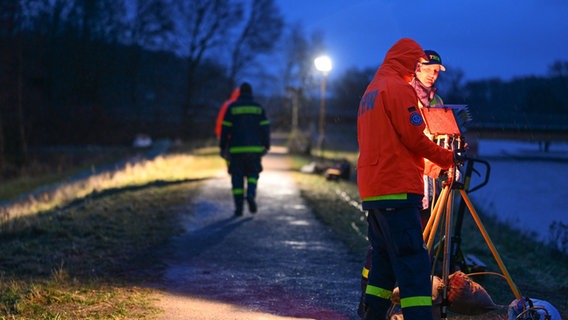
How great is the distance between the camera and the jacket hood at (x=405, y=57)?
438 cm

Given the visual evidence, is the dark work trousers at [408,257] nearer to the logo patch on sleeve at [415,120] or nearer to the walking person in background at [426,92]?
the logo patch on sleeve at [415,120]

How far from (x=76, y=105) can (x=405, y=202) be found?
5569cm

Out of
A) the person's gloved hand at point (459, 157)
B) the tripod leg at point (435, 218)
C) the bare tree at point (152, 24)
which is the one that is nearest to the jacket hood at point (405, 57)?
the person's gloved hand at point (459, 157)

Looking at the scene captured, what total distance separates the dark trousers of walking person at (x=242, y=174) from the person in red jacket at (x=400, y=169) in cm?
626

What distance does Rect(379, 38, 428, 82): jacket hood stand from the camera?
438 cm

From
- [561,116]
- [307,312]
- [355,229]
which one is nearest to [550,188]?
[561,116]

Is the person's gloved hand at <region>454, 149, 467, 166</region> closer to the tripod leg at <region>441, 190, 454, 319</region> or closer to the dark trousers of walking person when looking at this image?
the tripod leg at <region>441, 190, 454, 319</region>

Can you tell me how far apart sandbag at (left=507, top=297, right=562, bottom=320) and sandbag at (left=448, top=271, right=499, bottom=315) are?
146mm

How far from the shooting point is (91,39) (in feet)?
182

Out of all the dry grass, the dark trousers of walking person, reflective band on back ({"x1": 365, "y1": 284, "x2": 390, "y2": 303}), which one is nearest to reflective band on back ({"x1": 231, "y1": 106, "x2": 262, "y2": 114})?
the dark trousers of walking person

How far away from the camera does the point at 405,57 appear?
4383mm

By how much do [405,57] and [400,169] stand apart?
0.75 m

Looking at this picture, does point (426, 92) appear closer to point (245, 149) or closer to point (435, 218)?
point (435, 218)

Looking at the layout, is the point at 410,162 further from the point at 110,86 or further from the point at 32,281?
the point at 110,86
